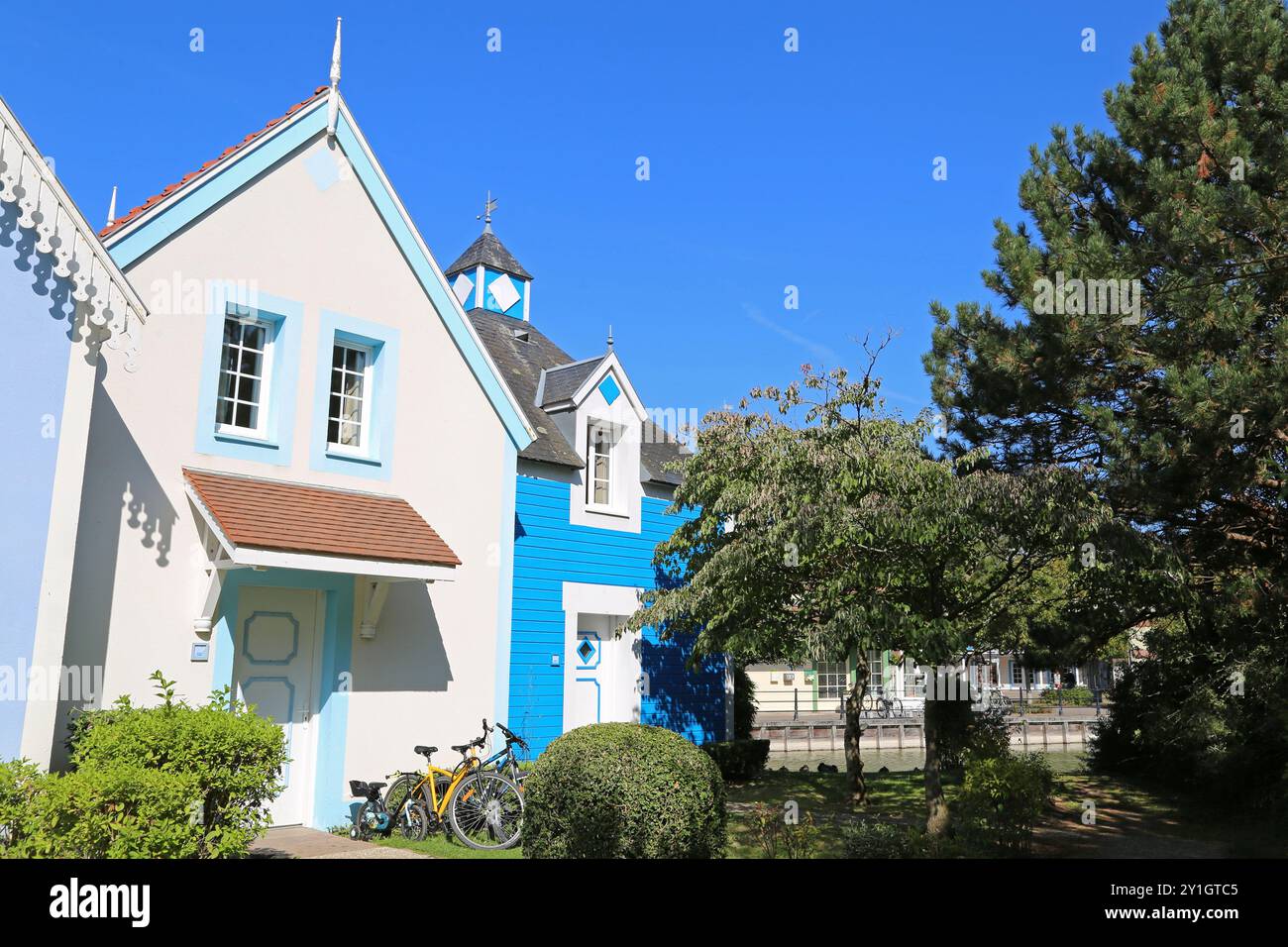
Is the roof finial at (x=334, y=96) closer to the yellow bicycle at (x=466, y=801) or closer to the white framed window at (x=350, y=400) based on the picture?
the white framed window at (x=350, y=400)

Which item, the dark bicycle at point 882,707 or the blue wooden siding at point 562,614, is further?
the dark bicycle at point 882,707

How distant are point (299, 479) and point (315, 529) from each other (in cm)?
119

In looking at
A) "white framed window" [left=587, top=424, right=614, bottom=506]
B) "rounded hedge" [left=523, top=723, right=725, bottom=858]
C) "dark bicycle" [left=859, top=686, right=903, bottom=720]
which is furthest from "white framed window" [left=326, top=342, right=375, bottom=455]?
"dark bicycle" [left=859, top=686, right=903, bottom=720]

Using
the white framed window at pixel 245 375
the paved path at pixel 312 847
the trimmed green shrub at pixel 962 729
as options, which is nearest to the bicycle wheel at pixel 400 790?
the paved path at pixel 312 847

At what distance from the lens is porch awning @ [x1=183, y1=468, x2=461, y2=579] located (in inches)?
398

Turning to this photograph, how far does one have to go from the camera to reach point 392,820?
426 inches

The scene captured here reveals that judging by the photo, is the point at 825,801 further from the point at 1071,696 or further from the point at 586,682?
the point at 1071,696

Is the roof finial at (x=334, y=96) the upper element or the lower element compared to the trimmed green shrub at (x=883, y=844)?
upper

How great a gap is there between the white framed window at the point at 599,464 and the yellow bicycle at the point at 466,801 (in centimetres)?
584

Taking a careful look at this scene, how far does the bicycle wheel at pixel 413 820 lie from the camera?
1064 cm

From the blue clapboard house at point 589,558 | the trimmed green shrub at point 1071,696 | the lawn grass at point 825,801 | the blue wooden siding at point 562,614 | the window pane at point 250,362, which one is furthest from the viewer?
the trimmed green shrub at point 1071,696
